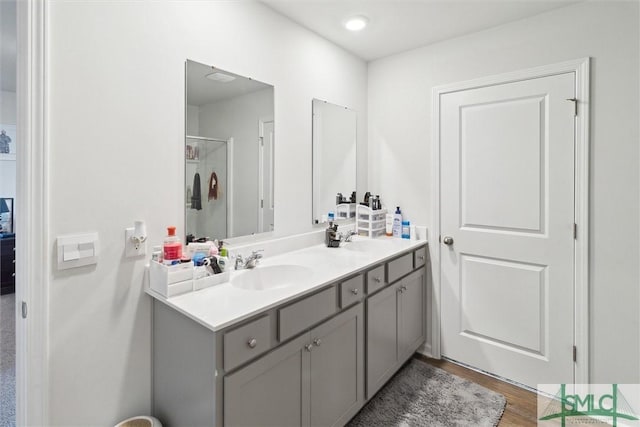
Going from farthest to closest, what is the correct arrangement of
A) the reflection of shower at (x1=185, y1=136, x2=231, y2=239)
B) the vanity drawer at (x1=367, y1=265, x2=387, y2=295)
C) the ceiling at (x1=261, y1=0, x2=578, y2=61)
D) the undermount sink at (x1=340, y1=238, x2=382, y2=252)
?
1. the undermount sink at (x1=340, y1=238, x2=382, y2=252)
2. the ceiling at (x1=261, y1=0, x2=578, y2=61)
3. the vanity drawer at (x1=367, y1=265, x2=387, y2=295)
4. the reflection of shower at (x1=185, y1=136, x2=231, y2=239)

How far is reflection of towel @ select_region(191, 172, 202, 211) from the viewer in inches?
64.0

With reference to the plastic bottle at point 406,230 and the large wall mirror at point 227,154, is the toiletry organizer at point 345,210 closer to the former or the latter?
the plastic bottle at point 406,230

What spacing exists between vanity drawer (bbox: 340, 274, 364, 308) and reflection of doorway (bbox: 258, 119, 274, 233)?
638mm

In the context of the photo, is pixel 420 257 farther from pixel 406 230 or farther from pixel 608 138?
pixel 608 138

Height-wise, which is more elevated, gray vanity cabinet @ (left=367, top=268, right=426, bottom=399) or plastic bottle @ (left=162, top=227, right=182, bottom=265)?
plastic bottle @ (left=162, top=227, right=182, bottom=265)

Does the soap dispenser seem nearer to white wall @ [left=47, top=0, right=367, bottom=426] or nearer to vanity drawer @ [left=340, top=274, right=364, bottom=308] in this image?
vanity drawer @ [left=340, top=274, right=364, bottom=308]

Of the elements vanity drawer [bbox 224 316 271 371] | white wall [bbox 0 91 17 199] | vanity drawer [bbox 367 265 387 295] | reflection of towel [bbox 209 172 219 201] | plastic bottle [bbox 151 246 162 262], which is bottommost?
vanity drawer [bbox 224 316 271 371]


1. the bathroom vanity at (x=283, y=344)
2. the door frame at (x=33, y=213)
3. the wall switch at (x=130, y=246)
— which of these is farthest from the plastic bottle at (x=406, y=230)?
the door frame at (x=33, y=213)

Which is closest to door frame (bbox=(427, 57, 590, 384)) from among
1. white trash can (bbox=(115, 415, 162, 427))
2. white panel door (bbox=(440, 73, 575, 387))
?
white panel door (bbox=(440, 73, 575, 387))

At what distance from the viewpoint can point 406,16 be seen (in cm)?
208

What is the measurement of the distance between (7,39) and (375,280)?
3.19 m

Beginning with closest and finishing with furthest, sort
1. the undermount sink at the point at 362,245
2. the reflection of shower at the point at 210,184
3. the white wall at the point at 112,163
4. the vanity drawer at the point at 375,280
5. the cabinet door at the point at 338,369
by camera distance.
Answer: the white wall at the point at 112,163 → the cabinet door at the point at 338,369 → the reflection of shower at the point at 210,184 → the vanity drawer at the point at 375,280 → the undermount sink at the point at 362,245

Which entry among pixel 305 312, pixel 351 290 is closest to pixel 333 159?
pixel 351 290

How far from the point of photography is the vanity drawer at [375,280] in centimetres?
183
